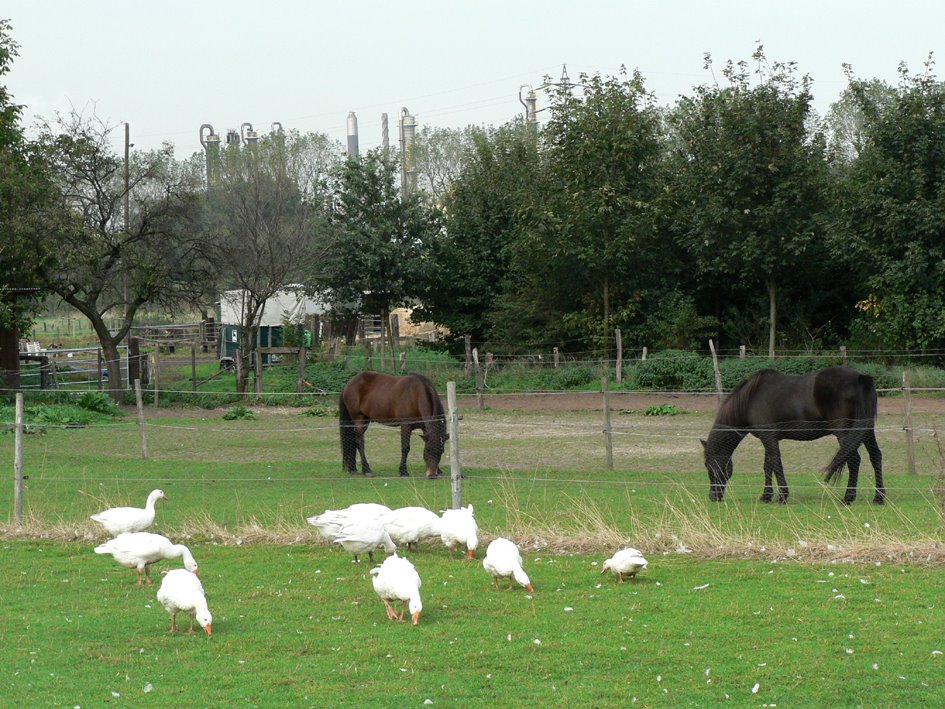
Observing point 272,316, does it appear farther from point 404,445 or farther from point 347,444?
point 404,445

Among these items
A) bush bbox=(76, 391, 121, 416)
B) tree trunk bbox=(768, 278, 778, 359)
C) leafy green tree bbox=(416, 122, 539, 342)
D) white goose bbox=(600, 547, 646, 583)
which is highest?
leafy green tree bbox=(416, 122, 539, 342)

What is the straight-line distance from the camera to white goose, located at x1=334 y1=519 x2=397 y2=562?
9.41m

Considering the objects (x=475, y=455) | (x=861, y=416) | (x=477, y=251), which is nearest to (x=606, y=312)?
(x=477, y=251)

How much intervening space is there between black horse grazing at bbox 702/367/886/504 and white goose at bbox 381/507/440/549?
13.7 feet

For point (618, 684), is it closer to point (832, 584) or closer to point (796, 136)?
point (832, 584)

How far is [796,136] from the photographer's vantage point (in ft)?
102

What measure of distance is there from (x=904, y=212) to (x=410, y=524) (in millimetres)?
21766

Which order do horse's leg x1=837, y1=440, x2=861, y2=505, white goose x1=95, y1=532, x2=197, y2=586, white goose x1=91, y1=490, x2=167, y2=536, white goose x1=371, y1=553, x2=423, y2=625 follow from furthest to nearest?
horse's leg x1=837, y1=440, x2=861, y2=505 → white goose x1=91, y1=490, x2=167, y2=536 → white goose x1=95, y1=532, x2=197, y2=586 → white goose x1=371, y1=553, x2=423, y2=625

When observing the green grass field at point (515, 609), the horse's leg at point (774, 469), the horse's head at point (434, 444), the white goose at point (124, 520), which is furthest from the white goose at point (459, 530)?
the horse's head at point (434, 444)

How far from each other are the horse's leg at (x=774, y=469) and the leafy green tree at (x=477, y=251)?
75.3 feet

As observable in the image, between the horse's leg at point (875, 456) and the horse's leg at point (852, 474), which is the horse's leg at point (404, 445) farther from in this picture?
the horse's leg at point (875, 456)

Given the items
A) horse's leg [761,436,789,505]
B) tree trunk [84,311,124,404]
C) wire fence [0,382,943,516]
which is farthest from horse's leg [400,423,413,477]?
tree trunk [84,311,124,404]

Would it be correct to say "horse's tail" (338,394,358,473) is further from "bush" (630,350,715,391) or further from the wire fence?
"bush" (630,350,715,391)

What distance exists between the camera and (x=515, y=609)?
7.95 metres
